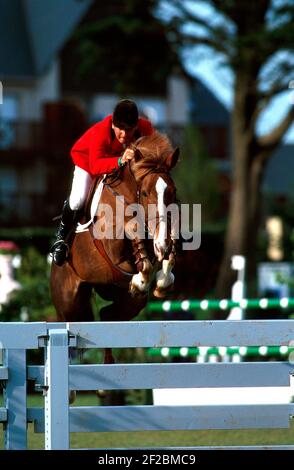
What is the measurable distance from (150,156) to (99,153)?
0.45m

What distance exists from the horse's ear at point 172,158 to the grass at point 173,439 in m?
2.02

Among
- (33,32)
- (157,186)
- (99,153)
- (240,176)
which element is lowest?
(157,186)

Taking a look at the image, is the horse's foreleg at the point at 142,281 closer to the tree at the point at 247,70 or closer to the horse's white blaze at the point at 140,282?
the horse's white blaze at the point at 140,282

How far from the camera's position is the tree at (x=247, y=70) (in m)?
18.7

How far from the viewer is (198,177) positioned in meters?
29.5

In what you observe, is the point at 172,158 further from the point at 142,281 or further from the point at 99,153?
the point at 142,281

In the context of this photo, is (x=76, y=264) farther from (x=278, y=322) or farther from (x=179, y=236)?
(x=278, y=322)

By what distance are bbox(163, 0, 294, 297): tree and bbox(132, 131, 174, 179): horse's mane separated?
38.5 feet

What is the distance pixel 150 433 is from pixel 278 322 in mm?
3317

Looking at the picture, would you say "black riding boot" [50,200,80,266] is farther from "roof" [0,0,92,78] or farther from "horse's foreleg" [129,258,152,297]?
"roof" [0,0,92,78]

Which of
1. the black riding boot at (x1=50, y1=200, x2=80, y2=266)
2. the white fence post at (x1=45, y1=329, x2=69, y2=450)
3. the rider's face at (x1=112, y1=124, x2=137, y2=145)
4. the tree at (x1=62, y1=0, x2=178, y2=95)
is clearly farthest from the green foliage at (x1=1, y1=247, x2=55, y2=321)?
the tree at (x1=62, y1=0, x2=178, y2=95)

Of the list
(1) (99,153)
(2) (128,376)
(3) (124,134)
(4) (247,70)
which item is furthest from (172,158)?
(4) (247,70)

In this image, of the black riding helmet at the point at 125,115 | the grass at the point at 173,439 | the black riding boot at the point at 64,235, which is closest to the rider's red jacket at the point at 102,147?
the black riding helmet at the point at 125,115

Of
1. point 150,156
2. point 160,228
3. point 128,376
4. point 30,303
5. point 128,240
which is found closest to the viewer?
point 128,376
